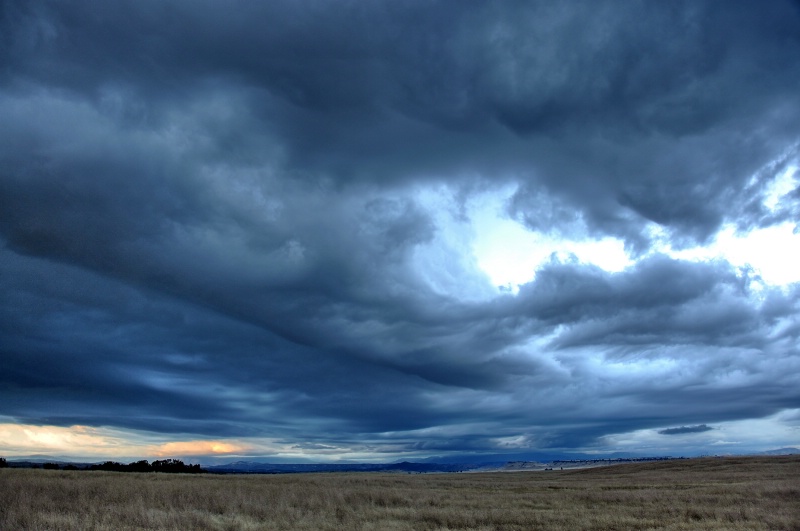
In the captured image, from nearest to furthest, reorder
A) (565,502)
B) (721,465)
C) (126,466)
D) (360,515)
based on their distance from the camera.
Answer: (360,515)
(565,502)
(721,465)
(126,466)

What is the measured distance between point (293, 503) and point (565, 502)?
1544 cm

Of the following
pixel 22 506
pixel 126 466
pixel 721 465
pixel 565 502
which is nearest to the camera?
pixel 22 506

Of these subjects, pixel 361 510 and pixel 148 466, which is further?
pixel 148 466

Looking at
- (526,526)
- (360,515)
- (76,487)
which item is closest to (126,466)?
(76,487)

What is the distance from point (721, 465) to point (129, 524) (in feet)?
243

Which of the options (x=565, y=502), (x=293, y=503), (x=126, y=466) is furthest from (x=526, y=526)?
(x=126, y=466)

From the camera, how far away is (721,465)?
69.4 m

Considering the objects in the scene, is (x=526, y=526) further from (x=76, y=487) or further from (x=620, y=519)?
(x=76, y=487)

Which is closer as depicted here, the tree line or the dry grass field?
the dry grass field

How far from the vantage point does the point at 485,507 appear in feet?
92.3

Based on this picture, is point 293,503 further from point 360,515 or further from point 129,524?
point 129,524

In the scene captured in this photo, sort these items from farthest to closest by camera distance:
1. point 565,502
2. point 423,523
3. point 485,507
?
point 565,502, point 485,507, point 423,523

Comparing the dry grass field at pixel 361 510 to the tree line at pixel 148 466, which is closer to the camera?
the dry grass field at pixel 361 510

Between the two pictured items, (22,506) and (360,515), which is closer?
(22,506)
